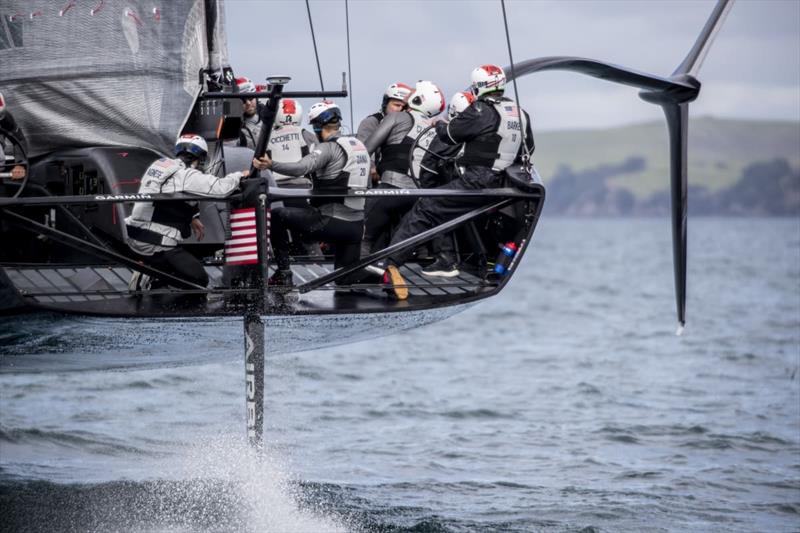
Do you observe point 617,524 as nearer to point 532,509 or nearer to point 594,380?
point 532,509

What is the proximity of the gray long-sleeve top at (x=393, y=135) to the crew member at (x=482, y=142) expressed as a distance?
3.67 ft

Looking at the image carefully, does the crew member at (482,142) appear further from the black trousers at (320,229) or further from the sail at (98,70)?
the sail at (98,70)

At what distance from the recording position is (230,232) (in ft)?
33.8

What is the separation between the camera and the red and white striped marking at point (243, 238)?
396 inches

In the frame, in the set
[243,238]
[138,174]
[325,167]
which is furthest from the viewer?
[138,174]

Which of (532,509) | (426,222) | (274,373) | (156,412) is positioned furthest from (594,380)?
(426,222)

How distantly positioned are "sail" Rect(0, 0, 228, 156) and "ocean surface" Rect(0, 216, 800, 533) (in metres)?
1.81

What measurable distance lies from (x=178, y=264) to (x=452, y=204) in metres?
2.20

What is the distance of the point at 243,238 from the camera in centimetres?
A: 1009

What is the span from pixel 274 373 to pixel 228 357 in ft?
35.4

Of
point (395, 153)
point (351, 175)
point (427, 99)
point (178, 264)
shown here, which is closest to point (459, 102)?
point (427, 99)

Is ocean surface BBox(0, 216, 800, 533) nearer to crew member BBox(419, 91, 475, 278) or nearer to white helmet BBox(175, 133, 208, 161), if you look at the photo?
white helmet BBox(175, 133, 208, 161)

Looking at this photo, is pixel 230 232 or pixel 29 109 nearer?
pixel 230 232

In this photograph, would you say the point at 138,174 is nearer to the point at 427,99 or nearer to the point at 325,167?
the point at 325,167
